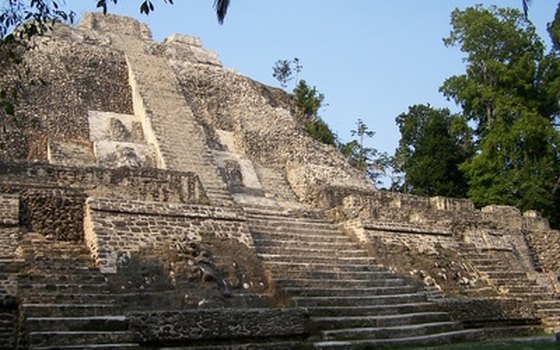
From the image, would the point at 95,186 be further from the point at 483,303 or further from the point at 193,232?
the point at 483,303

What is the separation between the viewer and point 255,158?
47.9 ft

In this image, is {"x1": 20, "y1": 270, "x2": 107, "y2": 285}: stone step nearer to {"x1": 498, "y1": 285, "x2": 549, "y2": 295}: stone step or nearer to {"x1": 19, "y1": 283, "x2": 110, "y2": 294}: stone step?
{"x1": 19, "y1": 283, "x2": 110, "y2": 294}: stone step

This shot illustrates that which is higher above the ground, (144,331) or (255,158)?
(255,158)

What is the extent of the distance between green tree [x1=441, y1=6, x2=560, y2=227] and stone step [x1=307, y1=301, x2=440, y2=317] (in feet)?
40.7

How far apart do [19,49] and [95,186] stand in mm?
6422

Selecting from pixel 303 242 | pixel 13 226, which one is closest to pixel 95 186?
pixel 13 226

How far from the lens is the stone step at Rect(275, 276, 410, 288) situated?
28.5ft

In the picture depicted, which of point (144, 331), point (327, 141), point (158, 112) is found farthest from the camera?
point (327, 141)

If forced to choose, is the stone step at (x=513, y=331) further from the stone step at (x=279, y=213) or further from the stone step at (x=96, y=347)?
the stone step at (x=96, y=347)

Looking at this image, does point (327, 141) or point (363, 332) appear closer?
point (363, 332)

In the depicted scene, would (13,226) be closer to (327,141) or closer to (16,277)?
(16,277)

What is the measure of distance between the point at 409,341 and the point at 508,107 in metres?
15.4

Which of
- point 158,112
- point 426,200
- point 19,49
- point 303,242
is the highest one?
point 19,49

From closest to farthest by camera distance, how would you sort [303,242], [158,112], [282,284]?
1. [282,284]
2. [303,242]
3. [158,112]
